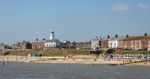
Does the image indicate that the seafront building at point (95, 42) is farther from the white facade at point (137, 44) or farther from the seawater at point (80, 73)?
the seawater at point (80, 73)

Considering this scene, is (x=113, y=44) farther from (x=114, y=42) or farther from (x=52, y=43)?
(x=52, y=43)

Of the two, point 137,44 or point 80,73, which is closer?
point 80,73

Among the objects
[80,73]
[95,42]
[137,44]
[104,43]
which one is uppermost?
[95,42]

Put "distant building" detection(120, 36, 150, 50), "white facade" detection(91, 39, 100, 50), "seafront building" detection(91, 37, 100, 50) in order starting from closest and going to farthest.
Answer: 1. "distant building" detection(120, 36, 150, 50)
2. "white facade" detection(91, 39, 100, 50)
3. "seafront building" detection(91, 37, 100, 50)

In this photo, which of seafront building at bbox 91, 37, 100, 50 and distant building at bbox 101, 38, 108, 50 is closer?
distant building at bbox 101, 38, 108, 50

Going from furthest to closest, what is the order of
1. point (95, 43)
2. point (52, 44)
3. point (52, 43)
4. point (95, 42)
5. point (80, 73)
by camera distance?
point (52, 43) → point (52, 44) → point (95, 42) → point (95, 43) → point (80, 73)

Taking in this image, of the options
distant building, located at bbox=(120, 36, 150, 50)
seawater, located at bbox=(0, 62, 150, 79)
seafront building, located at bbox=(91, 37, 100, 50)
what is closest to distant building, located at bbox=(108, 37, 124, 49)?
distant building, located at bbox=(120, 36, 150, 50)

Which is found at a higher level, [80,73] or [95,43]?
[95,43]

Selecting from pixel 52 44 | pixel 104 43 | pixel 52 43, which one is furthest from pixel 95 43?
pixel 52 43

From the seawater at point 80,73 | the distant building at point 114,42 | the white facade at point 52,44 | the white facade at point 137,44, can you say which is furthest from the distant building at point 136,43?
the seawater at point 80,73

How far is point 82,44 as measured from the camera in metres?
195

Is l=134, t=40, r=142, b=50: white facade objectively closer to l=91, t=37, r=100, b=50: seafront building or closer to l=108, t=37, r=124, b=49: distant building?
l=108, t=37, r=124, b=49: distant building

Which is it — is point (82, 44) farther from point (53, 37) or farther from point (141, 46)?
point (141, 46)

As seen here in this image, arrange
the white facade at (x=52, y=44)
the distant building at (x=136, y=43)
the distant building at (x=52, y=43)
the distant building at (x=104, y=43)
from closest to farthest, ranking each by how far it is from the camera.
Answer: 1. the distant building at (x=136, y=43)
2. the distant building at (x=104, y=43)
3. the white facade at (x=52, y=44)
4. the distant building at (x=52, y=43)
